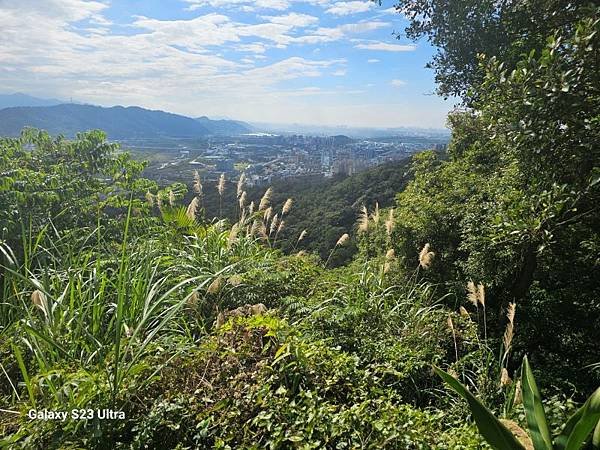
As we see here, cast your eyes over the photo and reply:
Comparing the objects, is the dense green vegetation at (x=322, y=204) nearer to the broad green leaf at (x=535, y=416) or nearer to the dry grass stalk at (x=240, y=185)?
the dry grass stalk at (x=240, y=185)

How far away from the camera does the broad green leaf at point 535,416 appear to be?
1.42 m

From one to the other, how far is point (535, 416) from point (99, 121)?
2034 inches

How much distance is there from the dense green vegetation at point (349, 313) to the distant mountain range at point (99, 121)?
1254 centimetres

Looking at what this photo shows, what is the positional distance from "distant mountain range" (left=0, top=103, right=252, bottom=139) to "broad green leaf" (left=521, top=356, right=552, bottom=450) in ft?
49.5

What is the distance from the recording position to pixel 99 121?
4544 centimetres

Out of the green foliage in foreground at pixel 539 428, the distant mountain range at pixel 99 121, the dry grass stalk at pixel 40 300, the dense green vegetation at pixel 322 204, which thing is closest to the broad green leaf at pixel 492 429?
the green foliage in foreground at pixel 539 428

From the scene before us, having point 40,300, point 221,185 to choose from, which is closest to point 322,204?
point 221,185

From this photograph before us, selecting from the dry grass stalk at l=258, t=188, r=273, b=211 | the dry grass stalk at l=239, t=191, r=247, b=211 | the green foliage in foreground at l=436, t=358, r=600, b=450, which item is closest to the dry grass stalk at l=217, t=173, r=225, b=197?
the dry grass stalk at l=239, t=191, r=247, b=211

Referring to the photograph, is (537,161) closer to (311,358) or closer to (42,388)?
(311,358)

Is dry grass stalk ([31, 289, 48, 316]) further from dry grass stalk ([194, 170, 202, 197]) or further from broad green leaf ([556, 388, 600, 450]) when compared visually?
dry grass stalk ([194, 170, 202, 197])

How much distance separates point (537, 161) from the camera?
9.67 feet

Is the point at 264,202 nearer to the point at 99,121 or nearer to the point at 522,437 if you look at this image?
the point at 522,437

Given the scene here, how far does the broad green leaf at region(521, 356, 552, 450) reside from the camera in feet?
4.66

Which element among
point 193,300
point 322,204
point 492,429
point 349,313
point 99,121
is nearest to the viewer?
point 492,429
